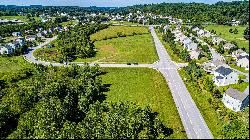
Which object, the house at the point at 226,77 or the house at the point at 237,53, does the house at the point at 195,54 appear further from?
the house at the point at 226,77

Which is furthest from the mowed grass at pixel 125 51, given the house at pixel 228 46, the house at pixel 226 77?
the house at pixel 226 77

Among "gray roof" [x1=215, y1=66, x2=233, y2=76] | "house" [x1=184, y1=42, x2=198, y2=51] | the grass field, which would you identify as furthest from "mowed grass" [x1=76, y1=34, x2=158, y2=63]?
the grass field

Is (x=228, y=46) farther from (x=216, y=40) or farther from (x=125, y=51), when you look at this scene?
(x=125, y=51)

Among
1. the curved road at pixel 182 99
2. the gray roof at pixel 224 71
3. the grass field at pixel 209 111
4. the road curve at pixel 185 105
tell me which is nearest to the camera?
the road curve at pixel 185 105

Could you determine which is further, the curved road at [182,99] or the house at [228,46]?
the house at [228,46]

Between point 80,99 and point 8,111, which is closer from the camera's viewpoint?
point 8,111

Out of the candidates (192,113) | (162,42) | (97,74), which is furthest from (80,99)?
(162,42)

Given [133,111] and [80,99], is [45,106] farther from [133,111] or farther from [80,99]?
[133,111]
